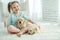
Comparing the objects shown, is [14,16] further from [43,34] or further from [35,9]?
[43,34]

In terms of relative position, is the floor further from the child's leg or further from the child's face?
the child's face

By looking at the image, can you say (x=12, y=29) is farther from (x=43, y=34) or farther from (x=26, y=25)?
(x=43, y=34)

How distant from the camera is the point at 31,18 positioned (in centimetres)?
114

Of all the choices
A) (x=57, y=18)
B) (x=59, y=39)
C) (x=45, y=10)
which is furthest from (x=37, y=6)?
(x=59, y=39)

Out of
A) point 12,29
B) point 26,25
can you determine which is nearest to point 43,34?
point 26,25

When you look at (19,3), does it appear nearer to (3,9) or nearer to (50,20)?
(3,9)

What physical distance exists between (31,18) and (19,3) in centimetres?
17

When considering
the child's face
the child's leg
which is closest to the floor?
the child's leg

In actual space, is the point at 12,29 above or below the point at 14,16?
below

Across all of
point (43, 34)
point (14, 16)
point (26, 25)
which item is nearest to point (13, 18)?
point (14, 16)

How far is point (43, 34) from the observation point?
43.8 inches

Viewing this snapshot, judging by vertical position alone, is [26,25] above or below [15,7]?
below

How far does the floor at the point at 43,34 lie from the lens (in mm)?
1083

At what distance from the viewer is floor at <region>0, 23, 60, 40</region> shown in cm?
108
